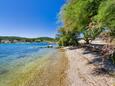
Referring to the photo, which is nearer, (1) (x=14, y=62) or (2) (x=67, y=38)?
(1) (x=14, y=62)

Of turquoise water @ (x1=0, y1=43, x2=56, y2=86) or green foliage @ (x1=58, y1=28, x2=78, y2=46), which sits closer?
turquoise water @ (x1=0, y1=43, x2=56, y2=86)

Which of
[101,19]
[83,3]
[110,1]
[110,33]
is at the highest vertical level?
[83,3]

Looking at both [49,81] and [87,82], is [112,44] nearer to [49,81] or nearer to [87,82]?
[87,82]

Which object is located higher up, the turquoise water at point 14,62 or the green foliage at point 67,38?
the green foliage at point 67,38

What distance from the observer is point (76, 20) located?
59.1ft

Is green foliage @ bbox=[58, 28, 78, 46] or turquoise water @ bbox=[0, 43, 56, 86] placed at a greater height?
green foliage @ bbox=[58, 28, 78, 46]

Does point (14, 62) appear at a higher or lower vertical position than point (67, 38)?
lower

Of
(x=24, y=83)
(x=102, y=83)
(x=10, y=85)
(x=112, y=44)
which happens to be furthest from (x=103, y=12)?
(x=10, y=85)

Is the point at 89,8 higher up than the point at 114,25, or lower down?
higher up

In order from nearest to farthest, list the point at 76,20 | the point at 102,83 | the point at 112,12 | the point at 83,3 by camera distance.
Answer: the point at 102,83 < the point at 112,12 < the point at 83,3 < the point at 76,20

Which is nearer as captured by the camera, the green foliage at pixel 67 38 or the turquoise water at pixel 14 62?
the turquoise water at pixel 14 62

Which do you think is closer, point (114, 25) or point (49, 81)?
point (114, 25)

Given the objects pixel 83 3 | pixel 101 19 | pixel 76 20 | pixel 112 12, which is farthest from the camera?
pixel 76 20

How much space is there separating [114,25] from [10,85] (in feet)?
26.7
